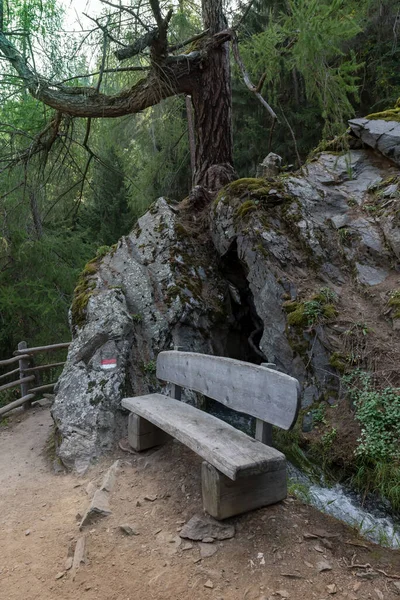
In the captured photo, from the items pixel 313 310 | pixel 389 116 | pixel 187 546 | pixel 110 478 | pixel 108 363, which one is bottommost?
pixel 110 478

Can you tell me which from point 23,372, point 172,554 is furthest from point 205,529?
point 23,372

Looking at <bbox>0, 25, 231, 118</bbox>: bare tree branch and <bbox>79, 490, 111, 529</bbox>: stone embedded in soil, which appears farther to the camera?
<bbox>0, 25, 231, 118</bbox>: bare tree branch

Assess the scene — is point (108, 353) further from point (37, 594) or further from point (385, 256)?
point (385, 256)

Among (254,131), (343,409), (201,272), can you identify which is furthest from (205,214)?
(254,131)

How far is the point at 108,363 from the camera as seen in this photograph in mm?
5137

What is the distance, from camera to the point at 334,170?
7.11 meters

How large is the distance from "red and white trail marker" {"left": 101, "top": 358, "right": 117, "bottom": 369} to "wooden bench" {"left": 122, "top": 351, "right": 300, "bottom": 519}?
1395mm

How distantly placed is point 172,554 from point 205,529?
26 cm

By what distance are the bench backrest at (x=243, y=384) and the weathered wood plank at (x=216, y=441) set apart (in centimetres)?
21

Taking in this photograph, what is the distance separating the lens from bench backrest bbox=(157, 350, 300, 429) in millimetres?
2792

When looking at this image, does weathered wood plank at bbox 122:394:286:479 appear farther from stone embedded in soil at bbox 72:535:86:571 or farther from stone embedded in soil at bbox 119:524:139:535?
stone embedded in soil at bbox 72:535:86:571

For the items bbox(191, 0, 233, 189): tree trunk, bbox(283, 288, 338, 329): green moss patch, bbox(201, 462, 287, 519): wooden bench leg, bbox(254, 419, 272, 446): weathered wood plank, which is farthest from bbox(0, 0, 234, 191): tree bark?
bbox(201, 462, 287, 519): wooden bench leg

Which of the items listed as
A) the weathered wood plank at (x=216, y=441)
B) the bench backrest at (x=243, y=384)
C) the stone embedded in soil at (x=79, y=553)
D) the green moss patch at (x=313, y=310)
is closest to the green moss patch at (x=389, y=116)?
the green moss patch at (x=313, y=310)

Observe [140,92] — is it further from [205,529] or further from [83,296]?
[205,529]
